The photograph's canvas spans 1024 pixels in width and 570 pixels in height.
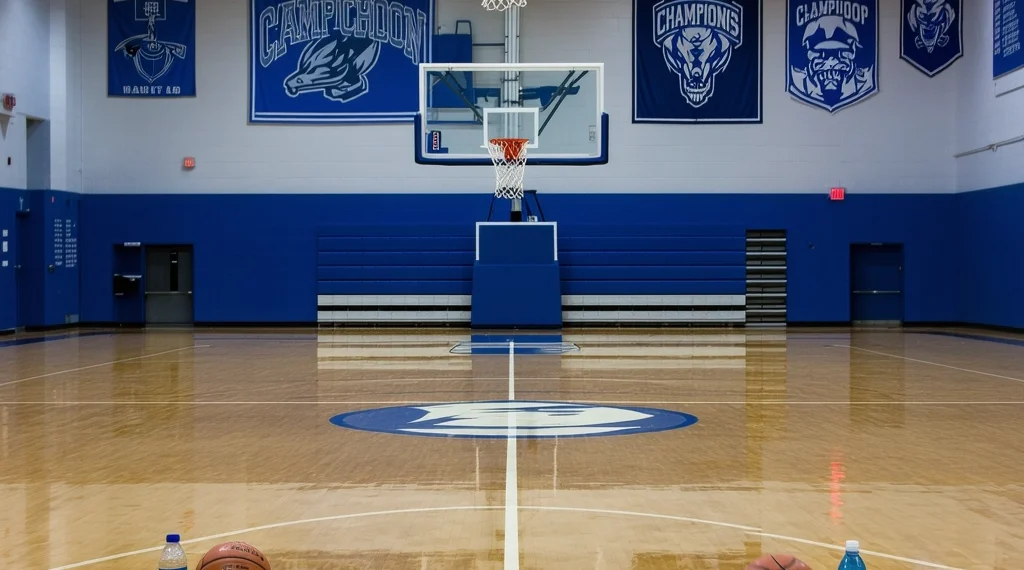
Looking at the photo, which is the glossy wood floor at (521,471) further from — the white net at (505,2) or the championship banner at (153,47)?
the championship banner at (153,47)

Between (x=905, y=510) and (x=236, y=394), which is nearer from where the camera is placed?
(x=905, y=510)

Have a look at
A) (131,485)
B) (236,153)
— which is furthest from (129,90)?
(131,485)

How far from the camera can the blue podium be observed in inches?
824

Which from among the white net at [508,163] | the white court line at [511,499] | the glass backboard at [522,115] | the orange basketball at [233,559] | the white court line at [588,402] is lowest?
the white court line at [588,402]

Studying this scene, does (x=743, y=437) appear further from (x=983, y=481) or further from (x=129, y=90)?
(x=129, y=90)

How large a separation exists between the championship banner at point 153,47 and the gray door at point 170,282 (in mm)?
3391

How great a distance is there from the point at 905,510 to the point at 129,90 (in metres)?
20.2

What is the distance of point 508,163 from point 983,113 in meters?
9.69

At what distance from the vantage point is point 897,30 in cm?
2217

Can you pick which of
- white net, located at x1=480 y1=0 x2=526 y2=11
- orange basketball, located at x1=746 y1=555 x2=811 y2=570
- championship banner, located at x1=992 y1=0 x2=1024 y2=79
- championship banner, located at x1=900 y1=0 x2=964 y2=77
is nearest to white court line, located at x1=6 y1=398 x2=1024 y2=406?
orange basketball, located at x1=746 y1=555 x2=811 y2=570

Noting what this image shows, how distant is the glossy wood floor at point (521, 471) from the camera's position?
4516mm

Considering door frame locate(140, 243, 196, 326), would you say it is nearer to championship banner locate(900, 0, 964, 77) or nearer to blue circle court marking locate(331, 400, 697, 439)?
blue circle court marking locate(331, 400, 697, 439)

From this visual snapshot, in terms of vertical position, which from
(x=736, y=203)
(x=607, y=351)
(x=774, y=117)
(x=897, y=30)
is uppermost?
(x=897, y=30)

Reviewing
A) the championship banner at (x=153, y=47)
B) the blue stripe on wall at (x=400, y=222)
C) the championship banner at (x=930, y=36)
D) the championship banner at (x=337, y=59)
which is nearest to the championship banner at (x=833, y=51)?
the championship banner at (x=930, y=36)
